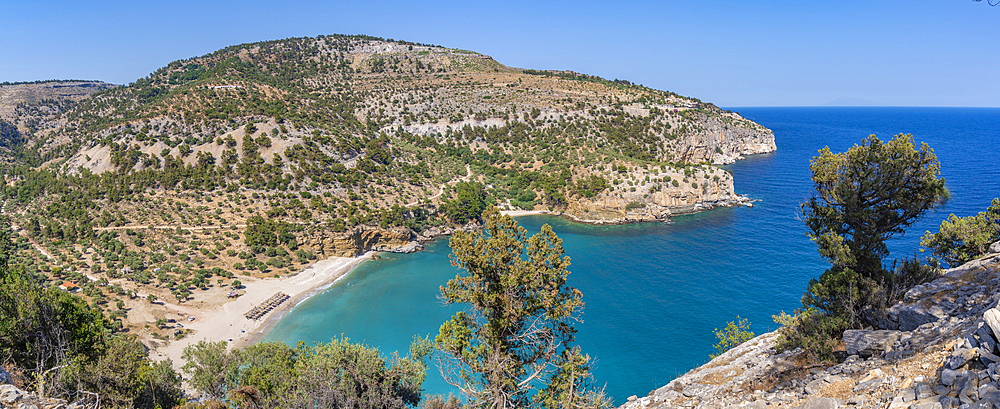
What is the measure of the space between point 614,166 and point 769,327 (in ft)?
147

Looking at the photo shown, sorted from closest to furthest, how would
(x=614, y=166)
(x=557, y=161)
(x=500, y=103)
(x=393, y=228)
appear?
(x=393, y=228)
(x=614, y=166)
(x=557, y=161)
(x=500, y=103)

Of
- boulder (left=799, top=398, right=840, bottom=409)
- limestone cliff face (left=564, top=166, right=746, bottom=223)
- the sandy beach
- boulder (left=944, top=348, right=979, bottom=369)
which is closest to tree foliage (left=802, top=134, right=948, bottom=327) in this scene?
boulder (left=799, top=398, right=840, bottom=409)

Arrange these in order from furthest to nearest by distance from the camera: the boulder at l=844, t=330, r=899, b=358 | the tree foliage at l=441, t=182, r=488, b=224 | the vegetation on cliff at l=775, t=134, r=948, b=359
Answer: the tree foliage at l=441, t=182, r=488, b=224
the vegetation on cliff at l=775, t=134, r=948, b=359
the boulder at l=844, t=330, r=899, b=358

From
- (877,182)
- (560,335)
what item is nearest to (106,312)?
(560,335)

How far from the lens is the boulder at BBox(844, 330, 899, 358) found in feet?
44.5

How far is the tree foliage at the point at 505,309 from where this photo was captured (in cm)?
1652

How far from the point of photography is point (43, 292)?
795 inches

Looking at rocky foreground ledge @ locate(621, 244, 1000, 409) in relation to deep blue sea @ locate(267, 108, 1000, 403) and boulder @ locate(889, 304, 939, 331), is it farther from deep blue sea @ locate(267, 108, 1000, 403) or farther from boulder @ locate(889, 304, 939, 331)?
deep blue sea @ locate(267, 108, 1000, 403)

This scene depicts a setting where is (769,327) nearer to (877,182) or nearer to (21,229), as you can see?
(877,182)

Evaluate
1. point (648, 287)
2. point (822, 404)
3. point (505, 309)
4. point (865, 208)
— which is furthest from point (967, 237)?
point (648, 287)

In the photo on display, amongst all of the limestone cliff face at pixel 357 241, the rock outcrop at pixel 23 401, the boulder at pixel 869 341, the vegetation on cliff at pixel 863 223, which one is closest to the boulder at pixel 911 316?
the vegetation on cliff at pixel 863 223

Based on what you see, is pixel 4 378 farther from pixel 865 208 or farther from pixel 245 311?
pixel 865 208

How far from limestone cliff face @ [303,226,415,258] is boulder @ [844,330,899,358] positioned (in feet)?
167

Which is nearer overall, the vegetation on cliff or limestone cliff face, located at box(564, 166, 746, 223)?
the vegetation on cliff
